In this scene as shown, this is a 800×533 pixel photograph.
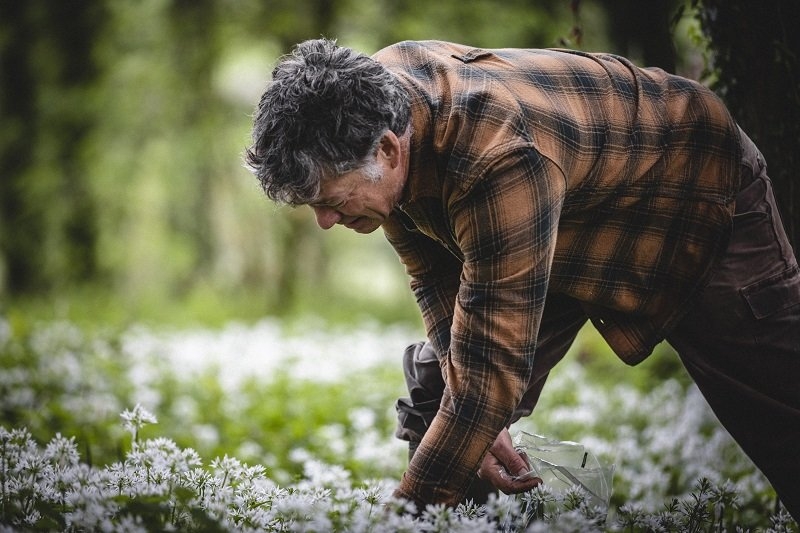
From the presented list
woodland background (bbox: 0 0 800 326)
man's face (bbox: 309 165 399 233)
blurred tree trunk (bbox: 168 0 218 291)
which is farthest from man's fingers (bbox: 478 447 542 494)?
blurred tree trunk (bbox: 168 0 218 291)

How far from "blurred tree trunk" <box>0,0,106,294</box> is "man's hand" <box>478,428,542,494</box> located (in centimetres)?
1064

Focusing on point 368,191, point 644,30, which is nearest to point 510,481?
point 368,191

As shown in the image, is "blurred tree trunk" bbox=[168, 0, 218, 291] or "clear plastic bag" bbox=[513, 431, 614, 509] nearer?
"clear plastic bag" bbox=[513, 431, 614, 509]

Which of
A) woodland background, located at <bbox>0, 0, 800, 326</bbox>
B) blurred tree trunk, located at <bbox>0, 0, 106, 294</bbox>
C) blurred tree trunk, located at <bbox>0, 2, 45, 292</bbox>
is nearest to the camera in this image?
woodland background, located at <bbox>0, 0, 800, 326</bbox>

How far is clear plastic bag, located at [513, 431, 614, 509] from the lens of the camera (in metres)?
2.50

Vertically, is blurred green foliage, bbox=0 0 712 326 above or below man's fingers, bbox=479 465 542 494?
above

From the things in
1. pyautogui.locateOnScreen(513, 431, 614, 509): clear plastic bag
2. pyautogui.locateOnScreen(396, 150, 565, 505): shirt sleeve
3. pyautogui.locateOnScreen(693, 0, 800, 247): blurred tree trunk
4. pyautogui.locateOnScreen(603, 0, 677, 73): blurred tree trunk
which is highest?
pyautogui.locateOnScreen(603, 0, 677, 73): blurred tree trunk

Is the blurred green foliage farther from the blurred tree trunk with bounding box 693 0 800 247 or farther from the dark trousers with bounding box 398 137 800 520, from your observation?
the dark trousers with bounding box 398 137 800 520

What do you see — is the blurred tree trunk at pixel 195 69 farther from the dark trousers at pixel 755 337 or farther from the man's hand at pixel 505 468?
the dark trousers at pixel 755 337

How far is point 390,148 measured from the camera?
207 cm

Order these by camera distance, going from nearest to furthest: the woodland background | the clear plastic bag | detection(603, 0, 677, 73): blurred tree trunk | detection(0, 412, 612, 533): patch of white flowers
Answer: detection(0, 412, 612, 533): patch of white flowers, the clear plastic bag, detection(603, 0, 677, 73): blurred tree trunk, the woodland background

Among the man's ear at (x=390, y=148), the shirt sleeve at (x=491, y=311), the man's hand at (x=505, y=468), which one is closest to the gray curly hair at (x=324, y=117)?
the man's ear at (x=390, y=148)

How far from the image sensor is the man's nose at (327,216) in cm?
221

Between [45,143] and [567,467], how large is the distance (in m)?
11.6
